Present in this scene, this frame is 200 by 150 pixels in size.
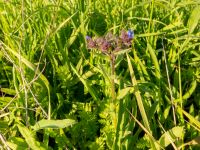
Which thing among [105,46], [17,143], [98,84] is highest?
[105,46]

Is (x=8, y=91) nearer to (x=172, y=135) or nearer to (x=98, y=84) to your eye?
(x=98, y=84)

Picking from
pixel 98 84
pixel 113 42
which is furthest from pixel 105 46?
pixel 98 84

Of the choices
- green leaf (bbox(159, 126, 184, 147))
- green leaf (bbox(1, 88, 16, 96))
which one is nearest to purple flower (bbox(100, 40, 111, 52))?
green leaf (bbox(159, 126, 184, 147))

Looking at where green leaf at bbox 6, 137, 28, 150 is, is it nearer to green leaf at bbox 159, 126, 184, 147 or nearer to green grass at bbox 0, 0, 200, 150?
green grass at bbox 0, 0, 200, 150

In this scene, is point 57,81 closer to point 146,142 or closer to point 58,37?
point 58,37

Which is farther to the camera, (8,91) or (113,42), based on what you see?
(8,91)

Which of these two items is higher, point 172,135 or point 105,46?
point 105,46

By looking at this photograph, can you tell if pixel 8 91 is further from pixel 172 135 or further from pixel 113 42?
pixel 172 135

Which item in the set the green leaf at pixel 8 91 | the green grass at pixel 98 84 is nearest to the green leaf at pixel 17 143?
the green grass at pixel 98 84
